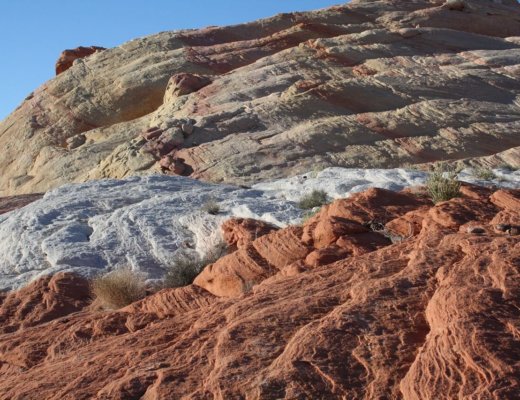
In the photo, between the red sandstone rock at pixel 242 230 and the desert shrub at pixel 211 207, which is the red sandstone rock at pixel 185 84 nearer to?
the desert shrub at pixel 211 207

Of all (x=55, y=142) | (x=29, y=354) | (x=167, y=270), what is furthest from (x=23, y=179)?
(x=29, y=354)

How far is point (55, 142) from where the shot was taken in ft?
119

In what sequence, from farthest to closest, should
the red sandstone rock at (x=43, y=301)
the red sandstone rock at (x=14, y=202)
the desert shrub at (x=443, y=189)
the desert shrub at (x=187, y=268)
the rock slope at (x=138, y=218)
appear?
1. the red sandstone rock at (x=14, y=202)
2. the rock slope at (x=138, y=218)
3. the desert shrub at (x=443, y=189)
4. the desert shrub at (x=187, y=268)
5. the red sandstone rock at (x=43, y=301)

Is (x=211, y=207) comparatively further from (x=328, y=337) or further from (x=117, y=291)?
(x=328, y=337)

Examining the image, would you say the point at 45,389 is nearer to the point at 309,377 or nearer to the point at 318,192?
the point at 309,377

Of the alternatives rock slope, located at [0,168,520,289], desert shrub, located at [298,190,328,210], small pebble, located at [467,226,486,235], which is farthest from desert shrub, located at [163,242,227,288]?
small pebble, located at [467,226,486,235]

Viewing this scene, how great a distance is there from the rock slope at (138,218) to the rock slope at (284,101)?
599 cm

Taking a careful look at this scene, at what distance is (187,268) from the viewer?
40.8 feet

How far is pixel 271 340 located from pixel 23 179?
2927 cm

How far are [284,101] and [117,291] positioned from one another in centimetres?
1774

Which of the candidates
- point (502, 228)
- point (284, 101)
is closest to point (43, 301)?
point (502, 228)

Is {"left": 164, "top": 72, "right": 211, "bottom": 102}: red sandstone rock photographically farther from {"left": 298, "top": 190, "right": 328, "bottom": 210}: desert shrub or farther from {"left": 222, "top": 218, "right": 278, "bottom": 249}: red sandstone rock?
{"left": 222, "top": 218, "right": 278, "bottom": 249}: red sandstone rock

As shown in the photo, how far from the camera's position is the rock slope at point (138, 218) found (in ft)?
45.5

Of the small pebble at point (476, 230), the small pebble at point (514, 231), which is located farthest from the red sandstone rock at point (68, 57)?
the small pebble at point (514, 231)
